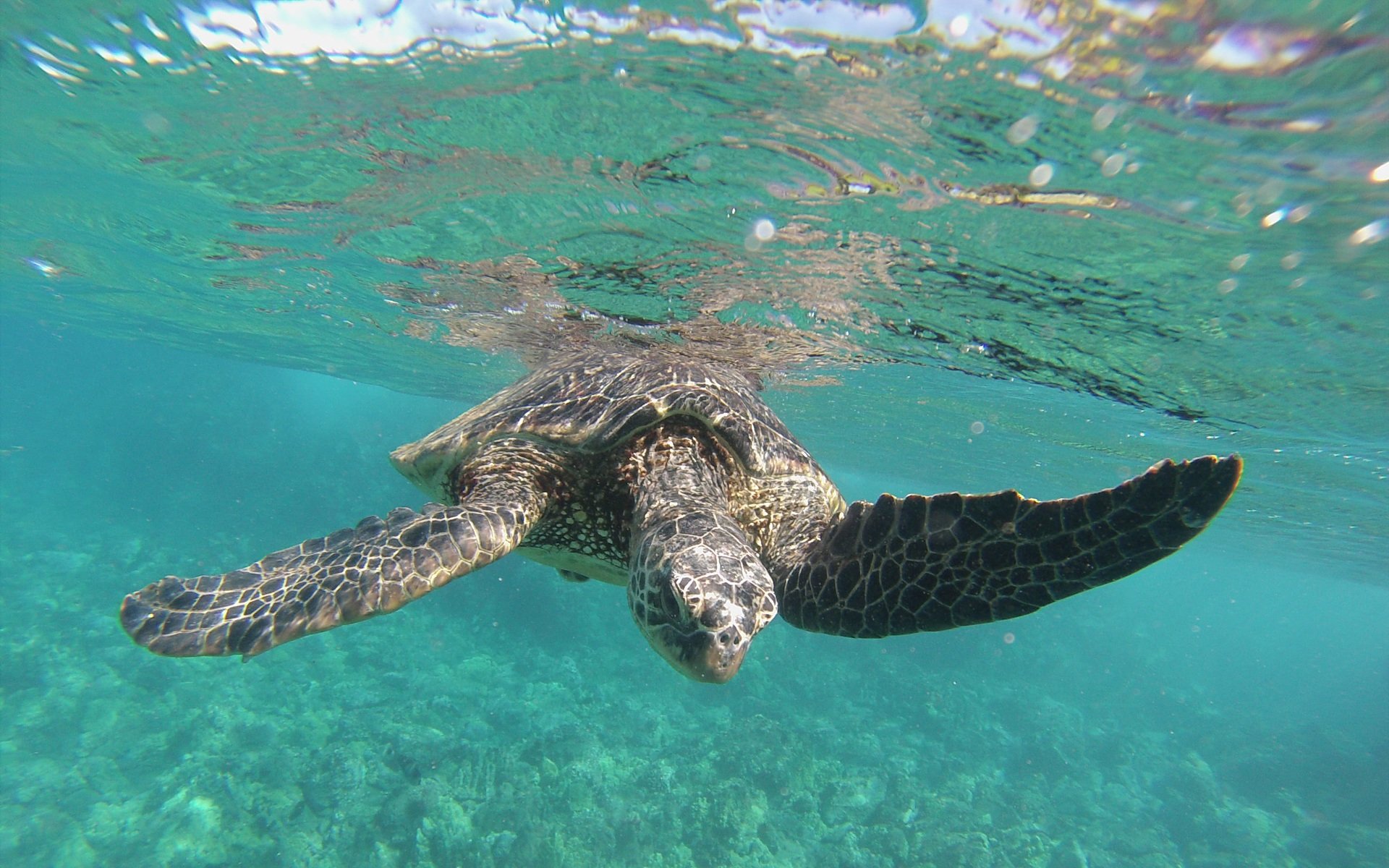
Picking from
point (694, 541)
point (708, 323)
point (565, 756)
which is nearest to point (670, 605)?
point (694, 541)

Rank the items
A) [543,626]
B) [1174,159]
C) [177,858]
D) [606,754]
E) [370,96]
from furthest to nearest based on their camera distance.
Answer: [543,626] < [606,754] < [177,858] < [370,96] < [1174,159]

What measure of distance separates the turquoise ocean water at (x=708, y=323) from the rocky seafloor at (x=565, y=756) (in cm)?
12

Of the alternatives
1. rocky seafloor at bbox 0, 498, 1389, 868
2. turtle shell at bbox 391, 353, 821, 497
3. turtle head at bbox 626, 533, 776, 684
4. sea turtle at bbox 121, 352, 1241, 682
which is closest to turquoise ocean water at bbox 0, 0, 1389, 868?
rocky seafloor at bbox 0, 498, 1389, 868

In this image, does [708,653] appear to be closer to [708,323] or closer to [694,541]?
[694,541]

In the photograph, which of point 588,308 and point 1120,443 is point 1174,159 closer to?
point 588,308

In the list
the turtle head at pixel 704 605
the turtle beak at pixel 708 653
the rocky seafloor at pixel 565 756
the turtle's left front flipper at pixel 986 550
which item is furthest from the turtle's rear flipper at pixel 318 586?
the rocky seafloor at pixel 565 756

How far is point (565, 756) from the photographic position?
13.9m

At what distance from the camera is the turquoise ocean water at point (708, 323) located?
496cm

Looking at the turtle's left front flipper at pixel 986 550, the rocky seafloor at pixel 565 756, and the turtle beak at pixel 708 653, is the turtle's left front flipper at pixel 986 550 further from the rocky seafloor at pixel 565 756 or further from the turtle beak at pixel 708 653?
the rocky seafloor at pixel 565 756

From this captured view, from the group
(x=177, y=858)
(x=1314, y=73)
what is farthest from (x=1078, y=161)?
(x=177, y=858)

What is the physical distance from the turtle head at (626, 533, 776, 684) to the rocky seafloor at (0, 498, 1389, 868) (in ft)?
32.4

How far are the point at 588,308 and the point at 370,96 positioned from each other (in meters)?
5.82

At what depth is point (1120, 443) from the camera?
56.3 ft

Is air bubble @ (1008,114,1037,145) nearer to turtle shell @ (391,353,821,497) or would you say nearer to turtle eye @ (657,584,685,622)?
turtle shell @ (391,353,821,497)
